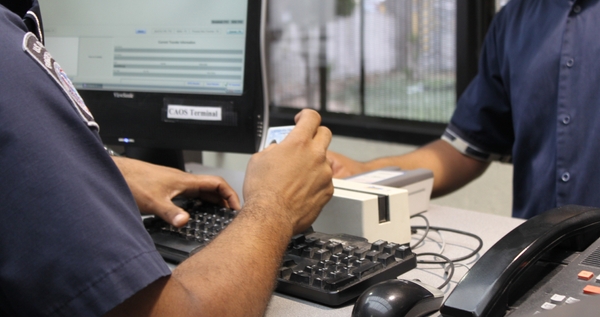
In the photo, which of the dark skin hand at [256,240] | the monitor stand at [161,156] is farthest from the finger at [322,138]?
the monitor stand at [161,156]

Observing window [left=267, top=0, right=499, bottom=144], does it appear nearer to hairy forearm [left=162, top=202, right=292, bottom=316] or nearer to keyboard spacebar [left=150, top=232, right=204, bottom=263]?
keyboard spacebar [left=150, top=232, right=204, bottom=263]

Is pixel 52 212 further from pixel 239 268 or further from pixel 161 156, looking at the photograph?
pixel 161 156

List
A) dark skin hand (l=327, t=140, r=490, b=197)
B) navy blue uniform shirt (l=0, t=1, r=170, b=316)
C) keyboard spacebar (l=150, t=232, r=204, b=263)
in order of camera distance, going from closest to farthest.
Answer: navy blue uniform shirt (l=0, t=1, r=170, b=316)
keyboard spacebar (l=150, t=232, r=204, b=263)
dark skin hand (l=327, t=140, r=490, b=197)

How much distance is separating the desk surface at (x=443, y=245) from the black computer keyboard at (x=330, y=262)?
14 millimetres

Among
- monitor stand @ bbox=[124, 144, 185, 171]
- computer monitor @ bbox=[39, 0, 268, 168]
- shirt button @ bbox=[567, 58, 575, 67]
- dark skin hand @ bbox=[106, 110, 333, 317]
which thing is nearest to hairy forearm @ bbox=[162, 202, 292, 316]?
dark skin hand @ bbox=[106, 110, 333, 317]

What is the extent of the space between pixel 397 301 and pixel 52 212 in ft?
1.06

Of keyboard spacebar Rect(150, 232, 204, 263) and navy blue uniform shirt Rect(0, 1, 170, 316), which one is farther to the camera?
keyboard spacebar Rect(150, 232, 204, 263)

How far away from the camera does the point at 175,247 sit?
0.88m

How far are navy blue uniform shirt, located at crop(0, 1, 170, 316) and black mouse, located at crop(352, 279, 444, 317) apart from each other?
202 millimetres

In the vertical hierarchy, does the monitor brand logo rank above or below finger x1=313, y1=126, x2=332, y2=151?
above

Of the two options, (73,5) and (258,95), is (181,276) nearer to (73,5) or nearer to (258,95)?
(258,95)

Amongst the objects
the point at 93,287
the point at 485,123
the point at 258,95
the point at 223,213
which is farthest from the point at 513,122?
the point at 93,287

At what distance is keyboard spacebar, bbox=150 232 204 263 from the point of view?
862mm

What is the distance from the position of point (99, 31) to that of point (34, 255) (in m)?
0.87
